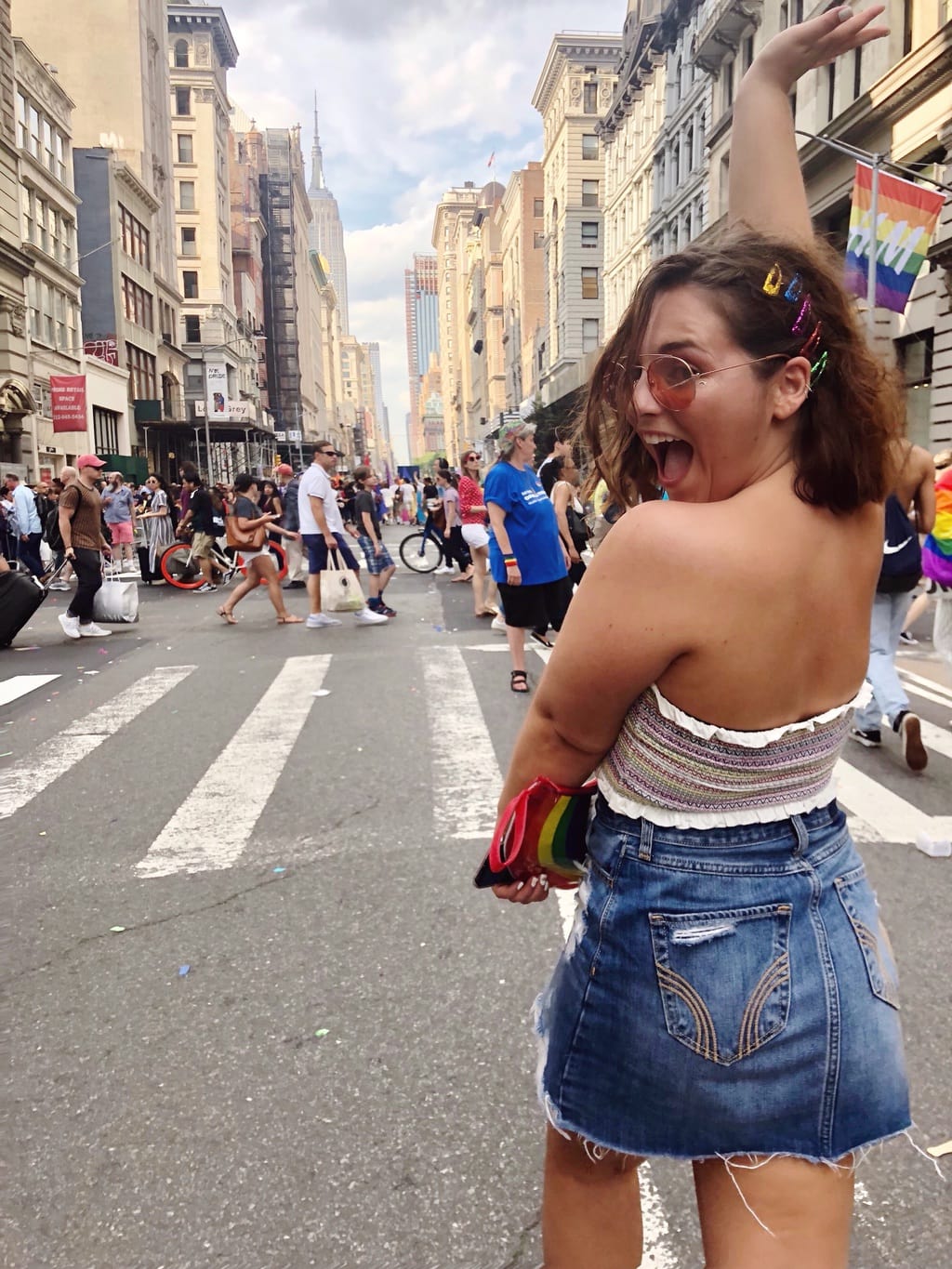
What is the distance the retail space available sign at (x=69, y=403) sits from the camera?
36062 mm

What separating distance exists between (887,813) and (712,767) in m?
4.09

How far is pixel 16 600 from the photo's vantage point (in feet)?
35.0

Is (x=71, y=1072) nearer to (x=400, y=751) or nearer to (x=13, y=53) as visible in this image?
(x=400, y=751)

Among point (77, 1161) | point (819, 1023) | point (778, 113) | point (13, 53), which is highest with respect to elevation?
point (13, 53)

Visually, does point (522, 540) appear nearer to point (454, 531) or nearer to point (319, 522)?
point (319, 522)

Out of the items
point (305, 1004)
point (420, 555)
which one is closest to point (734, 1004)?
point (305, 1004)

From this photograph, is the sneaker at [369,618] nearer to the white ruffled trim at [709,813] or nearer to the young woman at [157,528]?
the young woman at [157,528]

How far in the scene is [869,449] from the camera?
1.35 meters

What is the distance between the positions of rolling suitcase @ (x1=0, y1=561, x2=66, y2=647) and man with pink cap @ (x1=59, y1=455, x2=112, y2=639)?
2.21 feet

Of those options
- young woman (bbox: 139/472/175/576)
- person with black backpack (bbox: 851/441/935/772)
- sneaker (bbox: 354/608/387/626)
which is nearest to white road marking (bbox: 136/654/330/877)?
person with black backpack (bbox: 851/441/935/772)

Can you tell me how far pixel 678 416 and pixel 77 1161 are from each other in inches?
93.5

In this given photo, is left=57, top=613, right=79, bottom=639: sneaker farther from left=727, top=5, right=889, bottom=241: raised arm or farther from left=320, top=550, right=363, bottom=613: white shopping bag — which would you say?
left=727, top=5, right=889, bottom=241: raised arm

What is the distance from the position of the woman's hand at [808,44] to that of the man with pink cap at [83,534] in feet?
33.4

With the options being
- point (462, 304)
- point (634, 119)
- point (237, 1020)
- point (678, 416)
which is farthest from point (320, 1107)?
point (462, 304)
